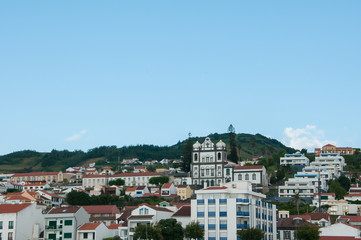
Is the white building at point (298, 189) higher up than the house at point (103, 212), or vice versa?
the white building at point (298, 189)

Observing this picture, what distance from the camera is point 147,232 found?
3004 inches

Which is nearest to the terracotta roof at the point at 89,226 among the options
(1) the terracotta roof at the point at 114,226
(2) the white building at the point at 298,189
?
(1) the terracotta roof at the point at 114,226

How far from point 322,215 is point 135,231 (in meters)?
35.6

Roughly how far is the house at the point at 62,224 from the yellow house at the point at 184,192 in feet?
159

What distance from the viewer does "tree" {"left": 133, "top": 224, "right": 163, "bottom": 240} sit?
75.9 m

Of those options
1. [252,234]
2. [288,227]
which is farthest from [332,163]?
[252,234]

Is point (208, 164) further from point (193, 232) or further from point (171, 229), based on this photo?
point (193, 232)

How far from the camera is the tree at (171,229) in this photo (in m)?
77.6

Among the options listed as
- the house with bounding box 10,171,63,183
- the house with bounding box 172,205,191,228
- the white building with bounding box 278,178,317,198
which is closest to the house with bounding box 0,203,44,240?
the house with bounding box 172,205,191,228

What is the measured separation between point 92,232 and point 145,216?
26.5 feet

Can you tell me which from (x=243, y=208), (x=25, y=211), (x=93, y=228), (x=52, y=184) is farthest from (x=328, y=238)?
(x=52, y=184)

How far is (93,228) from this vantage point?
272 feet

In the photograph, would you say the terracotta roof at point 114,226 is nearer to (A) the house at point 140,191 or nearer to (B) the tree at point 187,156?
(A) the house at point 140,191

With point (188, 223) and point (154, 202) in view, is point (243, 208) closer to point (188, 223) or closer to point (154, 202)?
point (188, 223)
